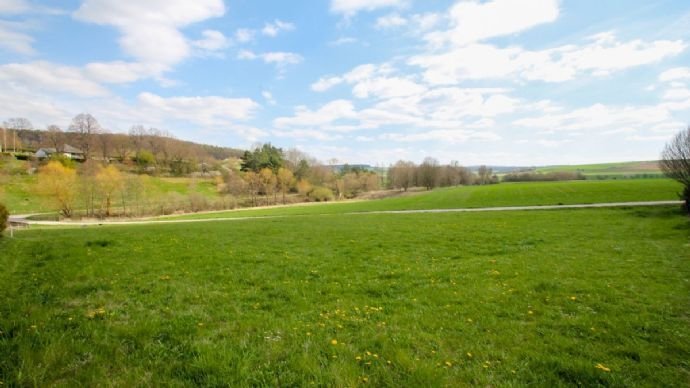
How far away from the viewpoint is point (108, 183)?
6000 centimetres

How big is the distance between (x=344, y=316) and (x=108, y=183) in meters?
71.0

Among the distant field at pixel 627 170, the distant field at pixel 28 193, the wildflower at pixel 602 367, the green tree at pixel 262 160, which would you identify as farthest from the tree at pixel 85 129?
the distant field at pixel 627 170

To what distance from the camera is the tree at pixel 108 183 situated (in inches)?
2339

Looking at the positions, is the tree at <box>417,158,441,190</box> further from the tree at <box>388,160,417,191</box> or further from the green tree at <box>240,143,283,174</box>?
the green tree at <box>240,143,283,174</box>

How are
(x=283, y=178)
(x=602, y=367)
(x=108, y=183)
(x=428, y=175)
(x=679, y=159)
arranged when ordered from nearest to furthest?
(x=602, y=367), (x=679, y=159), (x=108, y=183), (x=283, y=178), (x=428, y=175)

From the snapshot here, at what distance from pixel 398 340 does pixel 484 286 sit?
14.5 ft

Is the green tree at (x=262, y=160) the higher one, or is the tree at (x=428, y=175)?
the green tree at (x=262, y=160)

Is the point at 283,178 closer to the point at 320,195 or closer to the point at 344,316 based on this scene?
the point at 320,195

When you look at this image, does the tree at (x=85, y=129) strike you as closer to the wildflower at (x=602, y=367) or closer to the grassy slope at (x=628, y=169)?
the wildflower at (x=602, y=367)

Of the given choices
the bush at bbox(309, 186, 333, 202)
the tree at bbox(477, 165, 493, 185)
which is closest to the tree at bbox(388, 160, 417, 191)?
the tree at bbox(477, 165, 493, 185)

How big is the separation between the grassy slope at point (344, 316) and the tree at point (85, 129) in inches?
5148

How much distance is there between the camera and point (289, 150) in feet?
415

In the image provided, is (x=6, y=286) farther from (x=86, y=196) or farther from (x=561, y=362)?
(x=86, y=196)

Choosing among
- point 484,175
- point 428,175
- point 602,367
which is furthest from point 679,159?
point 484,175
